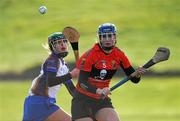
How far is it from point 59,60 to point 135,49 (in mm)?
46667

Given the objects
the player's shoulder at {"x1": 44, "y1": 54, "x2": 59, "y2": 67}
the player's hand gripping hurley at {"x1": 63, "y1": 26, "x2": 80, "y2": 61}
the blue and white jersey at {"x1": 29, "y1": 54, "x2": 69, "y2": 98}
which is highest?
the player's hand gripping hurley at {"x1": 63, "y1": 26, "x2": 80, "y2": 61}

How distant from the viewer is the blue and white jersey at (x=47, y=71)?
16.3 meters

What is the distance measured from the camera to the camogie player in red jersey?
617 inches

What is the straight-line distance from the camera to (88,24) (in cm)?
7262

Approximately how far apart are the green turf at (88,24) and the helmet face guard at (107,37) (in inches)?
1531

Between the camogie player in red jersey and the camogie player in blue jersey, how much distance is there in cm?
65

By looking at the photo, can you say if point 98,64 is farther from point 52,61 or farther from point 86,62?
point 52,61

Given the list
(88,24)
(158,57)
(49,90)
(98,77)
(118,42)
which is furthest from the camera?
(88,24)

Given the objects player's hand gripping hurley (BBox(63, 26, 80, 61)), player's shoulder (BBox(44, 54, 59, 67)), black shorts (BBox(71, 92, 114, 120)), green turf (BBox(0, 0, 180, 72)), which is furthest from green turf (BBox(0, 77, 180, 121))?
black shorts (BBox(71, 92, 114, 120))

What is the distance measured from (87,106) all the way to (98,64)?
0.80m

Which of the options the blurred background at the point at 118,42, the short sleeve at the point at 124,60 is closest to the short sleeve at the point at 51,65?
the short sleeve at the point at 124,60

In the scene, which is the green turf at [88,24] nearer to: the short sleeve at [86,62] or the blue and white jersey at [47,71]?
the blue and white jersey at [47,71]

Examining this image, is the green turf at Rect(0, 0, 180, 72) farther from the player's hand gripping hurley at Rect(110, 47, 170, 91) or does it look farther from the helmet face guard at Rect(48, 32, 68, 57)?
the player's hand gripping hurley at Rect(110, 47, 170, 91)

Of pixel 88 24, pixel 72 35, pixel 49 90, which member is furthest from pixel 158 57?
pixel 88 24
